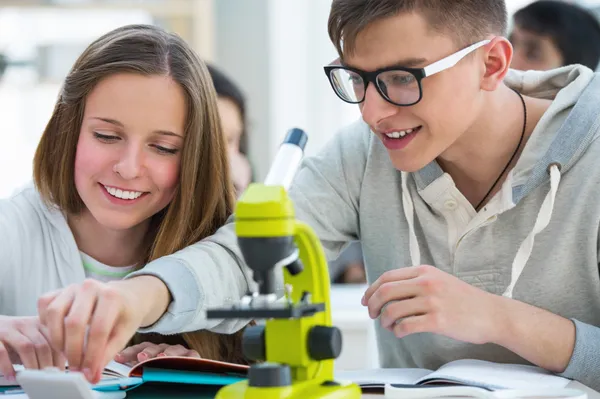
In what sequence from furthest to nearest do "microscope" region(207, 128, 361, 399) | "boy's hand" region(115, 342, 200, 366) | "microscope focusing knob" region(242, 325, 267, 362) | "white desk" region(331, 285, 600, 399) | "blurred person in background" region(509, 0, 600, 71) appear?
"white desk" region(331, 285, 600, 399), "blurred person in background" region(509, 0, 600, 71), "boy's hand" region(115, 342, 200, 366), "microscope focusing knob" region(242, 325, 267, 362), "microscope" region(207, 128, 361, 399)

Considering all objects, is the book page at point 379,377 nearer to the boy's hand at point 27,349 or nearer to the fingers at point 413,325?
the fingers at point 413,325

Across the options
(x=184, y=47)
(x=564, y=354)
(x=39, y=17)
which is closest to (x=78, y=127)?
(x=184, y=47)

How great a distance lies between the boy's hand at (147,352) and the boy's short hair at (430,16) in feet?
1.80

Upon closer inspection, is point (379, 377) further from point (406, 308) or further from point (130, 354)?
point (130, 354)

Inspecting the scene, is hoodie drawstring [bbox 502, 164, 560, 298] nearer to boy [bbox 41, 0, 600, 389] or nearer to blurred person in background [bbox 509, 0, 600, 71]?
boy [bbox 41, 0, 600, 389]

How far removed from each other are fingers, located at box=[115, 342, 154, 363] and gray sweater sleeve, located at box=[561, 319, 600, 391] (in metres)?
0.65

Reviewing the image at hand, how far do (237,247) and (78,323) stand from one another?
1.27 ft

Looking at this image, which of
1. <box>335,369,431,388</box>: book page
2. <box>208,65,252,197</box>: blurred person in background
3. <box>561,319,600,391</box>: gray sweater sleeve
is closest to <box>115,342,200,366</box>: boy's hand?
<box>335,369,431,388</box>: book page

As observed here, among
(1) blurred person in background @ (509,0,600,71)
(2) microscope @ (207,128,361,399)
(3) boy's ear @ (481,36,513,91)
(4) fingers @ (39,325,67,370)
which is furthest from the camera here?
(1) blurred person in background @ (509,0,600,71)

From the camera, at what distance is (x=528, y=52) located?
108 inches

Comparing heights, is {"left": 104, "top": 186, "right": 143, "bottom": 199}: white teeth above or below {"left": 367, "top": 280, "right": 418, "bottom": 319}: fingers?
above

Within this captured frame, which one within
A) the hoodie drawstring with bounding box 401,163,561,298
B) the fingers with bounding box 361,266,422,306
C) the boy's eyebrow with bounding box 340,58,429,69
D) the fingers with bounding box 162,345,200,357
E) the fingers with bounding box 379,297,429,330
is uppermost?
the boy's eyebrow with bounding box 340,58,429,69

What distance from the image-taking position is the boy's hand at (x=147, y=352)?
1354mm

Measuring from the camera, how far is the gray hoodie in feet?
4.45
